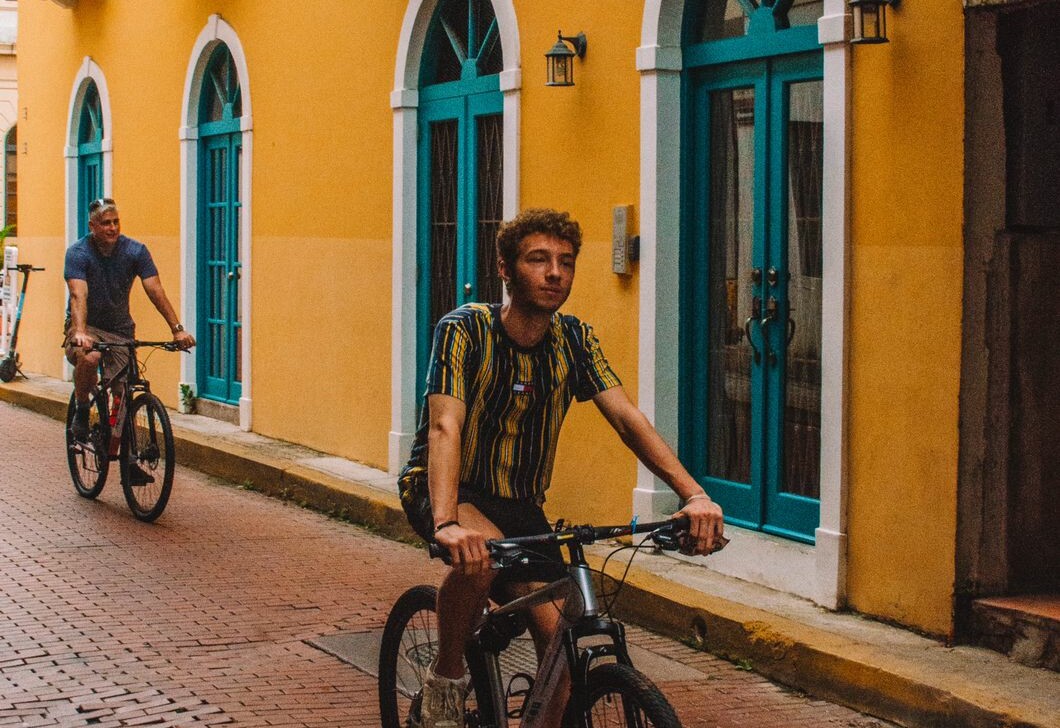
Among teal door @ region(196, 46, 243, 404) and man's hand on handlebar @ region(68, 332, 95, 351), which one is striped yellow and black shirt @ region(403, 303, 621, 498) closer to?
man's hand on handlebar @ region(68, 332, 95, 351)

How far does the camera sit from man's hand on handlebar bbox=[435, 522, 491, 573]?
13.1 feet

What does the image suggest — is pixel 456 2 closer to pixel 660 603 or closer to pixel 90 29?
pixel 660 603

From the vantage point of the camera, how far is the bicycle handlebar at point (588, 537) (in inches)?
161

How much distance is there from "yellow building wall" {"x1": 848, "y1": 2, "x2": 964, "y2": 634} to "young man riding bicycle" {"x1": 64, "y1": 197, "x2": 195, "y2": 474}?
4932 mm

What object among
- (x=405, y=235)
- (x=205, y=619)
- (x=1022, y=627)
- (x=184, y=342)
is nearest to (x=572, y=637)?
(x=1022, y=627)

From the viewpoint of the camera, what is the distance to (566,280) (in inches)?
173

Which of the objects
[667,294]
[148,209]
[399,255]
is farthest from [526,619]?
[148,209]

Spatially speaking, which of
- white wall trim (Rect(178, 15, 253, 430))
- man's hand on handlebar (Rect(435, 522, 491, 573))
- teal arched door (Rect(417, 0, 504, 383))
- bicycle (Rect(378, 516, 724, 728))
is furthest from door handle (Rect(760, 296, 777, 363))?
white wall trim (Rect(178, 15, 253, 430))

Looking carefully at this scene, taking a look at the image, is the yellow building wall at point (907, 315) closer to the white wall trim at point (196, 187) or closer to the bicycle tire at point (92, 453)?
the bicycle tire at point (92, 453)

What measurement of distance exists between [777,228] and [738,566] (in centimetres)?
158

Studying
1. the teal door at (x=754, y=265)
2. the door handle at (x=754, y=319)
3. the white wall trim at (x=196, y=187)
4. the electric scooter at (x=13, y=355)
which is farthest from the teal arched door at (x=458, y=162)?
the electric scooter at (x=13, y=355)

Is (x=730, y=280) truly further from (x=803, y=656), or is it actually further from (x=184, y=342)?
(x=184, y=342)

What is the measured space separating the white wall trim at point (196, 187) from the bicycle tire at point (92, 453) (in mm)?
2727

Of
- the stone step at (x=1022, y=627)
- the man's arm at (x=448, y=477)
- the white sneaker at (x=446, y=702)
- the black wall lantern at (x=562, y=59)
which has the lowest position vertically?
the stone step at (x=1022, y=627)
